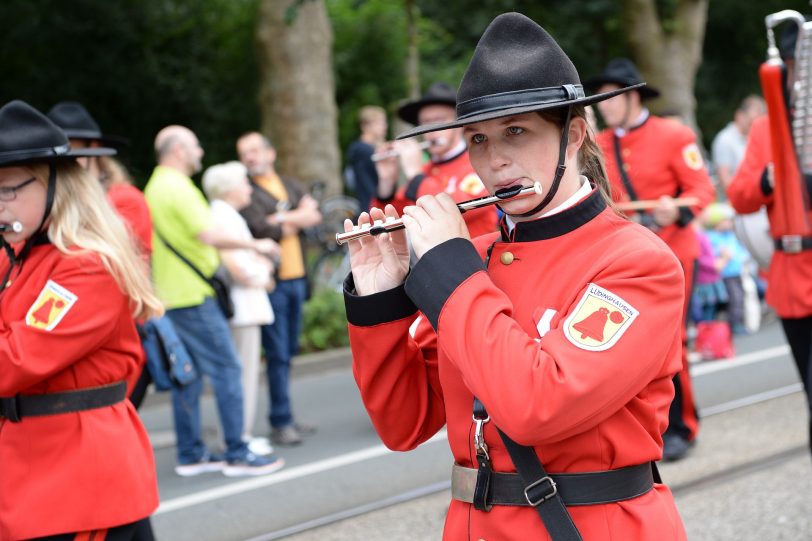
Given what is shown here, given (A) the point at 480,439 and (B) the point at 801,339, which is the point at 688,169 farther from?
(A) the point at 480,439

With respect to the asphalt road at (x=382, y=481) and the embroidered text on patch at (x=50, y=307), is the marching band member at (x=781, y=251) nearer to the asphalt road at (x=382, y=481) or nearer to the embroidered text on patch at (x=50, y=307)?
the asphalt road at (x=382, y=481)

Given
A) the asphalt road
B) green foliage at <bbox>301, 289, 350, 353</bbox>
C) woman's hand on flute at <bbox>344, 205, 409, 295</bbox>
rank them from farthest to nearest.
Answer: green foliage at <bbox>301, 289, 350, 353</bbox> < the asphalt road < woman's hand on flute at <bbox>344, 205, 409, 295</bbox>

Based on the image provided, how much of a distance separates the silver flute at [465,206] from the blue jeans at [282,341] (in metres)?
5.10

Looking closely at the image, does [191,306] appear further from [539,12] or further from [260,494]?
[539,12]

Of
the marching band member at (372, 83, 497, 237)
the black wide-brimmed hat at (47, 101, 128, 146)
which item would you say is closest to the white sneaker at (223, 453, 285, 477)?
the marching band member at (372, 83, 497, 237)

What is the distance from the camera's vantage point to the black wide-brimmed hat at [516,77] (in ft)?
7.31

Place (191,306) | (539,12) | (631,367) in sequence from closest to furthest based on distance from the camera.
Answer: (631,367) < (191,306) < (539,12)

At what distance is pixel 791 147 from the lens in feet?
15.6

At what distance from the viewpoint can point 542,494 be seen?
2.21 metres

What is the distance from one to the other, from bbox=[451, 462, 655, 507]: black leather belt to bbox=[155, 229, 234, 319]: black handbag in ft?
15.4

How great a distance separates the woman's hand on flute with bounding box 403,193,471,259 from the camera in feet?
7.32

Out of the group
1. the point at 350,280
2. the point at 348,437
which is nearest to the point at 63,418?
the point at 350,280

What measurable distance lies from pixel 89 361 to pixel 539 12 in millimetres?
20068

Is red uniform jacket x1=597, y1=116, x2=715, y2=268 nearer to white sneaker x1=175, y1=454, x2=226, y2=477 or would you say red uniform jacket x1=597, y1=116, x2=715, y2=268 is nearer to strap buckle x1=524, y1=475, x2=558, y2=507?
white sneaker x1=175, y1=454, x2=226, y2=477
